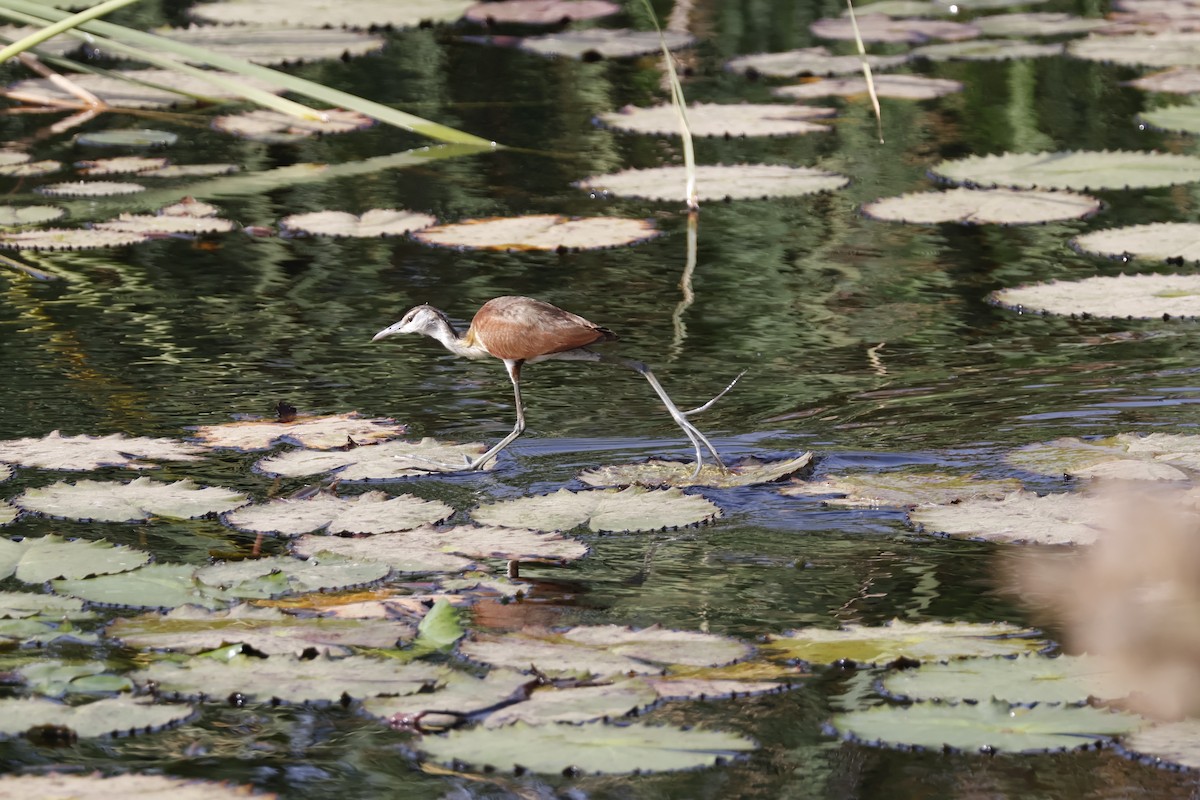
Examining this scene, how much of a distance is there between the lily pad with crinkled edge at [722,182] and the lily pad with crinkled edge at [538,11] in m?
3.76

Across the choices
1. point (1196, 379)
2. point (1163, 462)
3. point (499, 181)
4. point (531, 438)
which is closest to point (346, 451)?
point (531, 438)

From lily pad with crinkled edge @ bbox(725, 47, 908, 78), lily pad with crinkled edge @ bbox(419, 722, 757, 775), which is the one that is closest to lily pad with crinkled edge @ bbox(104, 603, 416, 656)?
lily pad with crinkled edge @ bbox(419, 722, 757, 775)

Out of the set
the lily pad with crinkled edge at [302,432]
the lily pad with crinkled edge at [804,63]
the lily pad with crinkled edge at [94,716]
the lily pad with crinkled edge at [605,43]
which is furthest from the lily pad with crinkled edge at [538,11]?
the lily pad with crinkled edge at [94,716]

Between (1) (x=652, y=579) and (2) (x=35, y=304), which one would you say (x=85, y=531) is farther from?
(2) (x=35, y=304)

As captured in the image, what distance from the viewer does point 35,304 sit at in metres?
5.46

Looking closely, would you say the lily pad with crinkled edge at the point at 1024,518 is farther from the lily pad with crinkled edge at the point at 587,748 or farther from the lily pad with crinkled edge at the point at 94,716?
the lily pad with crinkled edge at the point at 94,716

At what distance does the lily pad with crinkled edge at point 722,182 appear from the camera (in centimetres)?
652

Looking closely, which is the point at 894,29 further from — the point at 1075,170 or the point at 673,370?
the point at 673,370

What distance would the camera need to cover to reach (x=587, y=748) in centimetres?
250

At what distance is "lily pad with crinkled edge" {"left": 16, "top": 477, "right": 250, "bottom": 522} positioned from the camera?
3594 mm

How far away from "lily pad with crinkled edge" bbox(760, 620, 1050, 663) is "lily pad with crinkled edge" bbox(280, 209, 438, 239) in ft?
11.0

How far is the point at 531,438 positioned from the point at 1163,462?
1406 mm

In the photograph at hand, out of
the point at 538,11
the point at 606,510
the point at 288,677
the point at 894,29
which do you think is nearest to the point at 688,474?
the point at 606,510

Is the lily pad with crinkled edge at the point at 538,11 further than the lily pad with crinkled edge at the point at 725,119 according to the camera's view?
Yes
